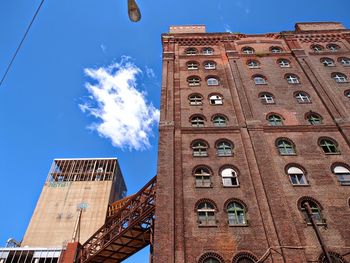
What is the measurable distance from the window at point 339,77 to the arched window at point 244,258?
1905 cm

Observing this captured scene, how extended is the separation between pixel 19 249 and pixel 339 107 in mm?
30544

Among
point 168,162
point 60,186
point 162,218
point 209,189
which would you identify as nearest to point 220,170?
point 209,189

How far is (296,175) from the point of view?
18.2 meters

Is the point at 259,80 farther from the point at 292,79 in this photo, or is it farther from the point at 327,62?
the point at 327,62

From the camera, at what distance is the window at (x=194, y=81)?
25953mm

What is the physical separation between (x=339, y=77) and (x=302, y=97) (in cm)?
524

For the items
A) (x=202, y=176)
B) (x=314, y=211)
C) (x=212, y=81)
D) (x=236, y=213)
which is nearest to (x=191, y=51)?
(x=212, y=81)

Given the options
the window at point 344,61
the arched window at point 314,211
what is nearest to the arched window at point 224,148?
the arched window at point 314,211

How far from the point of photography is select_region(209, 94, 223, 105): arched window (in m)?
24.0

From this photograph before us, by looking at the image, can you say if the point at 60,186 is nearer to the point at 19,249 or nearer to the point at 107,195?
the point at 107,195

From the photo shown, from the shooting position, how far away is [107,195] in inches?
1682

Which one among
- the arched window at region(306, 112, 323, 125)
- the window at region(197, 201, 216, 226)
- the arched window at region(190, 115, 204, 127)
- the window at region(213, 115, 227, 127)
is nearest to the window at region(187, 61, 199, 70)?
the arched window at region(190, 115, 204, 127)

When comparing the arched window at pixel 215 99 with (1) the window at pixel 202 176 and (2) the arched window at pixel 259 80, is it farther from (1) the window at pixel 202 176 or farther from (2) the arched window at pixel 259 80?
(1) the window at pixel 202 176

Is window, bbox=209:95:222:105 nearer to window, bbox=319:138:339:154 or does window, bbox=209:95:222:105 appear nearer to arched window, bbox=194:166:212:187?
arched window, bbox=194:166:212:187
